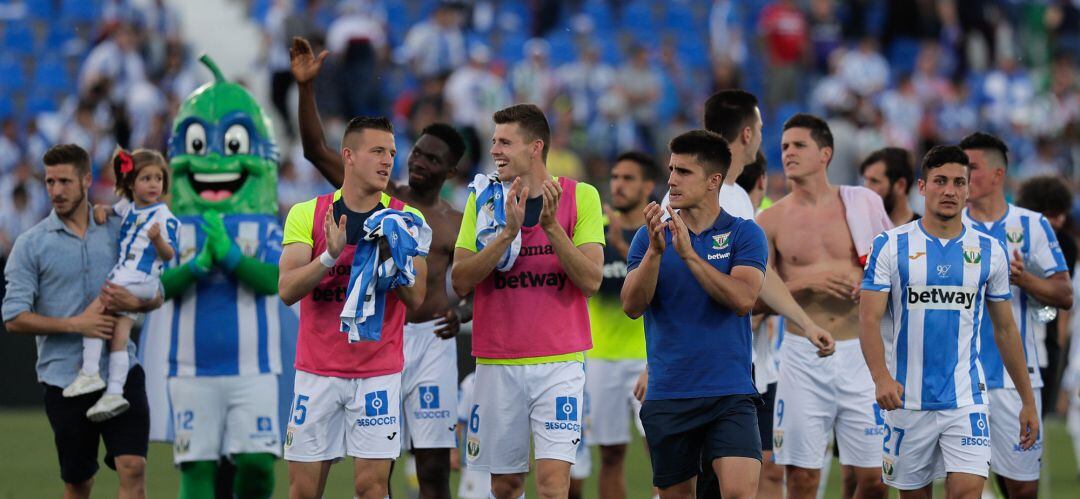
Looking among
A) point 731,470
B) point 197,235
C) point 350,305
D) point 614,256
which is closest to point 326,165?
point 197,235

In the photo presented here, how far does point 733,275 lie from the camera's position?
7.25m

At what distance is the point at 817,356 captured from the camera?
28.3 ft

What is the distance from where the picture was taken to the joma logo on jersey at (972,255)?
768cm

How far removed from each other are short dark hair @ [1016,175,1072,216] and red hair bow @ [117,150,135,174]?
18.4ft

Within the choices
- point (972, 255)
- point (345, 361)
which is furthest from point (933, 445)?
point (345, 361)

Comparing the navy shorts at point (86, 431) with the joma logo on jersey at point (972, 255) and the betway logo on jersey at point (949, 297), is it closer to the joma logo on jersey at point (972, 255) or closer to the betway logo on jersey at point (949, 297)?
the betway logo on jersey at point (949, 297)

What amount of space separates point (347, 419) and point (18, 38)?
54.2 feet

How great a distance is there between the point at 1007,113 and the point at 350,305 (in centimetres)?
1693

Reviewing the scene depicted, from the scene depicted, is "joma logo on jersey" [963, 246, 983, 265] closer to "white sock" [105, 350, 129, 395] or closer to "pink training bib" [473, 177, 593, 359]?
"pink training bib" [473, 177, 593, 359]

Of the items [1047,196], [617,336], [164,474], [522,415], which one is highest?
[1047,196]

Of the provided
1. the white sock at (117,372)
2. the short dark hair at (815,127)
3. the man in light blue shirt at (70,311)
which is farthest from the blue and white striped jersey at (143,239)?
the short dark hair at (815,127)

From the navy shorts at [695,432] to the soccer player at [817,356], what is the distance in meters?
1.40

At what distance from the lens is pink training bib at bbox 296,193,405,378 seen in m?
7.58

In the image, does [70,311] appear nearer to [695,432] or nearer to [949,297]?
[695,432]
